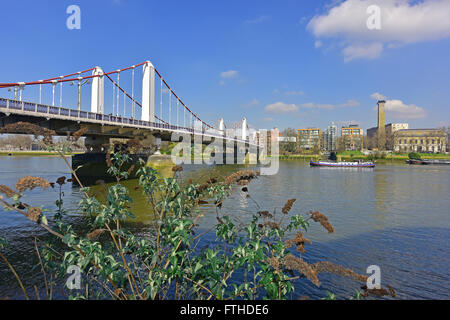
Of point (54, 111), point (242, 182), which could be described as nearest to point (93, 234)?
point (242, 182)

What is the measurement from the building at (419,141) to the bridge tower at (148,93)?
98409mm

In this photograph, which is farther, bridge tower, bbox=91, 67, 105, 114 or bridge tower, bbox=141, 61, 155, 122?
bridge tower, bbox=141, 61, 155, 122

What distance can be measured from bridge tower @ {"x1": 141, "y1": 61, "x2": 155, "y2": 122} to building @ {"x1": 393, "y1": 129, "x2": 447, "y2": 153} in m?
98.4

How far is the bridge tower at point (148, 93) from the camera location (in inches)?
1462

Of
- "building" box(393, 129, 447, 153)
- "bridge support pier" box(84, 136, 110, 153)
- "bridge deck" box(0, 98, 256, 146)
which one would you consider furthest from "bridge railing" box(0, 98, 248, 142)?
"building" box(393, 129, 447, 153)

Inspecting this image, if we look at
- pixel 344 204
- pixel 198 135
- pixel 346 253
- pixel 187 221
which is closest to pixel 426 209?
pixel 344 204

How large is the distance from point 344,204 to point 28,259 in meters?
15.2

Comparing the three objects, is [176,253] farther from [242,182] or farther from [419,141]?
[419,141]

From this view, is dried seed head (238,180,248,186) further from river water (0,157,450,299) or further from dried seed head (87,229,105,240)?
dried seed head (87,229,105,240)

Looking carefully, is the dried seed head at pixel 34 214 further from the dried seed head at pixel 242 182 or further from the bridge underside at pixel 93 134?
the bridge underside at pixel 93 134

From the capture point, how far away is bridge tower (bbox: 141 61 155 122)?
122ft

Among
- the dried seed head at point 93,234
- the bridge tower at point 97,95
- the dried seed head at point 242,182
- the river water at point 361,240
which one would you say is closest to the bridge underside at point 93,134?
the bridge tower at point 97,95

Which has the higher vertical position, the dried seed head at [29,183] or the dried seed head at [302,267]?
the dried seed head at [29,183]

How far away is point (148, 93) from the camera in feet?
126
